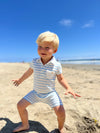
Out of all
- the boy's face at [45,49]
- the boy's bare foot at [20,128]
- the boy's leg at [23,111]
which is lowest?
the boy's bare foot at [20,128]

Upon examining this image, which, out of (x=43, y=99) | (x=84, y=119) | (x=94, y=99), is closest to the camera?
(x=43, y=99)

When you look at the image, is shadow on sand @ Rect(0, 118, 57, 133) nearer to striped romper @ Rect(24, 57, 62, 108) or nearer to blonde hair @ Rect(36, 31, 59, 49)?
striped romper @ Rect(24, 57, 62, 108)

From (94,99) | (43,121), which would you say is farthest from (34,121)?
(94,99)

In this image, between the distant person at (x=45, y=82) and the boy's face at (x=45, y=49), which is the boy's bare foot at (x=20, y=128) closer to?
the distant person at (x=45, y=82)

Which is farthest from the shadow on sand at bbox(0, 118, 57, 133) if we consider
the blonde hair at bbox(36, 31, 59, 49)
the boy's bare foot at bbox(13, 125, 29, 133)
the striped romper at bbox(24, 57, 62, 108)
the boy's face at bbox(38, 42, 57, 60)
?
the blonde hair at bbox(36, 31, 59, 49)

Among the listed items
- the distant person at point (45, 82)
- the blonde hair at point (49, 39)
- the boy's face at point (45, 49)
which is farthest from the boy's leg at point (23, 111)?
the blonde hair at point (49, 39)

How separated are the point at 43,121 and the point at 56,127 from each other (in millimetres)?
247

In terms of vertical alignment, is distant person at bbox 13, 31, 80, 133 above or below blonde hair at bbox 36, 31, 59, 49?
below

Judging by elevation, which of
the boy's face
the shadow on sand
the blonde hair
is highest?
the blonde hair

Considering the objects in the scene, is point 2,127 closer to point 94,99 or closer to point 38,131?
point 38,131

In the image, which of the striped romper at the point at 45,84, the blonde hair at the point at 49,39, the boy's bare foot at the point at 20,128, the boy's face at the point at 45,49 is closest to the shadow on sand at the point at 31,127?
the boy's bare foot at the point at 20,128

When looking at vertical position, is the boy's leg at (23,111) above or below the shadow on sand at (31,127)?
above

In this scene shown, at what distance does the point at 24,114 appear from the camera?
1.85 meters

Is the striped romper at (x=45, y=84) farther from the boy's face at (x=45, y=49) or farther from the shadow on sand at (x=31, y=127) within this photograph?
the shadow on sand at (x=31, y=127)
